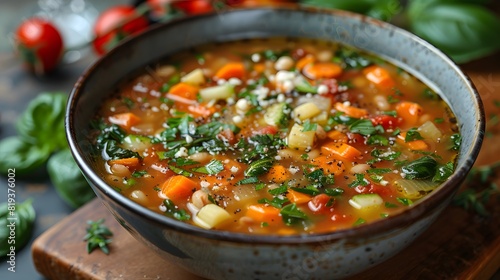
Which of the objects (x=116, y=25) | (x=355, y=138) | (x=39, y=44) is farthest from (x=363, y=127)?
(x=39, y=44)

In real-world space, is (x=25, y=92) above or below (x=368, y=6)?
below

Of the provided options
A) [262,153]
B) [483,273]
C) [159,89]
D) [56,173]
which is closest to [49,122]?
[56,173]

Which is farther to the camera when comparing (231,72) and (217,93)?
(231,72)

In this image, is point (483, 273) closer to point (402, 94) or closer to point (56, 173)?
point (402, 94)

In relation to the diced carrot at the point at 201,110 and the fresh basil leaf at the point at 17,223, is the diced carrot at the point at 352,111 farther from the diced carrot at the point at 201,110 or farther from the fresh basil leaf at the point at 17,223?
the fresh basil leaf at the point at 17,223

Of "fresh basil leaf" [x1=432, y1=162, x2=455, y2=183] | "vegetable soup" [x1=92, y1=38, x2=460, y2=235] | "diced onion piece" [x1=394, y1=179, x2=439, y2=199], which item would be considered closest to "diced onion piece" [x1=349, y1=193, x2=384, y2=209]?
"vegetable soup" [x1=92, y1=38, x2=460, y2=235]

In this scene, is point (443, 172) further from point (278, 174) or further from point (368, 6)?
point (368, 6)

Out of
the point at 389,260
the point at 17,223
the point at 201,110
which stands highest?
the point at 201,110
